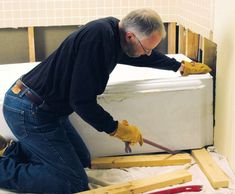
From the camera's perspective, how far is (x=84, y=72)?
1.54 meters

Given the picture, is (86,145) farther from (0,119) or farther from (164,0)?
(164,0)

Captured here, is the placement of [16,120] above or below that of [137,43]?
below

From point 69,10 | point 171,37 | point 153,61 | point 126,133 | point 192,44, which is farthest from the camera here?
point 171,37

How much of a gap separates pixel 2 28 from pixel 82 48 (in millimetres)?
1432

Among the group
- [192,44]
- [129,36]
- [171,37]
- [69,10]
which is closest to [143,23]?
[129,36]

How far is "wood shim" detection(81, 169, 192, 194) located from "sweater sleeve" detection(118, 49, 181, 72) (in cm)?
55

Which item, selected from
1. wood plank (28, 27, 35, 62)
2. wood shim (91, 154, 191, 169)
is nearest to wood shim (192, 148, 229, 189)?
A: wood shim (91, 154, 191, 169)

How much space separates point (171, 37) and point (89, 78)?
1476mm

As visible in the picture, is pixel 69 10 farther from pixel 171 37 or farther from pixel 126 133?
pixel 126 133

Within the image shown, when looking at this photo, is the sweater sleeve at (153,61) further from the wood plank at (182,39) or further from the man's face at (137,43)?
the wood plank at (182,39)

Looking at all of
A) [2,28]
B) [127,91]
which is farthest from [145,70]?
[2,28]

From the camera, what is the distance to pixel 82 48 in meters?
1.56

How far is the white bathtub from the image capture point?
2086 millimetres

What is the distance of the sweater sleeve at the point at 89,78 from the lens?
1542mm
